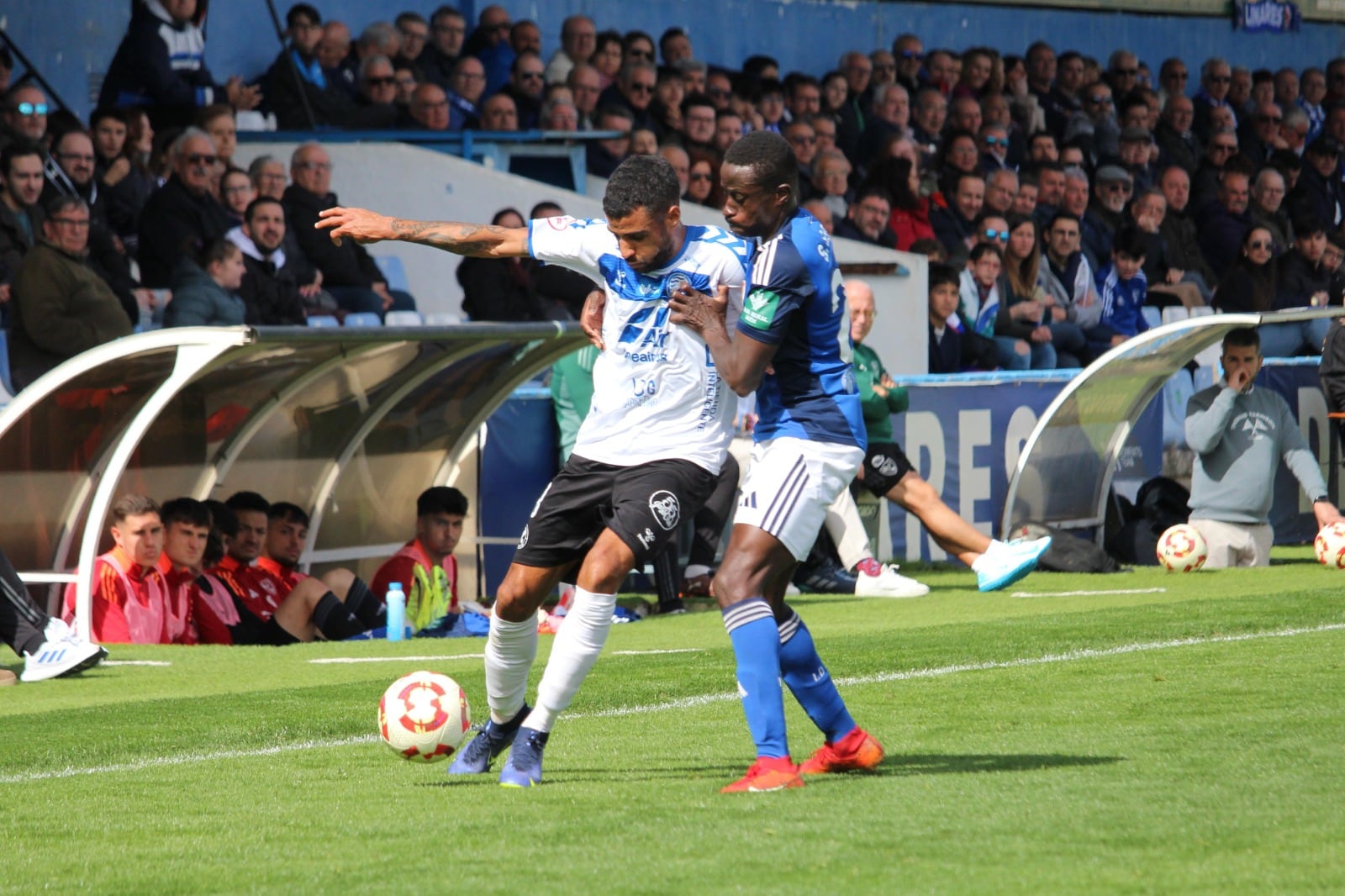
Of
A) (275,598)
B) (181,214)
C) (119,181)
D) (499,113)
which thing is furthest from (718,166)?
(275,598)

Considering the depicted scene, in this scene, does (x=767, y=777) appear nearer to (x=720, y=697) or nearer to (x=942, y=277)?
(x=720, y=697)

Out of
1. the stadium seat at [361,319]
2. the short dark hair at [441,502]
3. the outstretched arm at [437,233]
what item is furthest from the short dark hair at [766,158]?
the stadium seat at [361,319]

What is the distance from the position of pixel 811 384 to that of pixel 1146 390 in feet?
31.1

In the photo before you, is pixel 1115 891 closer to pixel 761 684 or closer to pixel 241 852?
pixel 761 684

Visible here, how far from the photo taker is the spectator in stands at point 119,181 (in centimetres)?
1398

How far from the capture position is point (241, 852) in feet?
16.0

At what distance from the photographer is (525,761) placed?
5.74 m

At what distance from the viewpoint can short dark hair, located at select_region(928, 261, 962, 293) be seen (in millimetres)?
16531

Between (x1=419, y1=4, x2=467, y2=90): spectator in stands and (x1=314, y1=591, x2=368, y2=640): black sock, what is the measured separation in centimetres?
769

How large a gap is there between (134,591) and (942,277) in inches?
327

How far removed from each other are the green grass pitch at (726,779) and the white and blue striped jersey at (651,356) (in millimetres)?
1021

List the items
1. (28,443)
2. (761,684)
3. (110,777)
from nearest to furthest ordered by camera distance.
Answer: (761,684) < (110,777) < (28,443)

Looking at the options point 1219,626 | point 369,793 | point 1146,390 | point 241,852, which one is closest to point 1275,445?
point 1146,390

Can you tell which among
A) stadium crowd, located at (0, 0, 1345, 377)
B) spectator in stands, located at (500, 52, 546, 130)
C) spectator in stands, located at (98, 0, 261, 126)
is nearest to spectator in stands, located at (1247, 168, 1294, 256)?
stadium crowd, located at (0, 0, 1345, 377)
